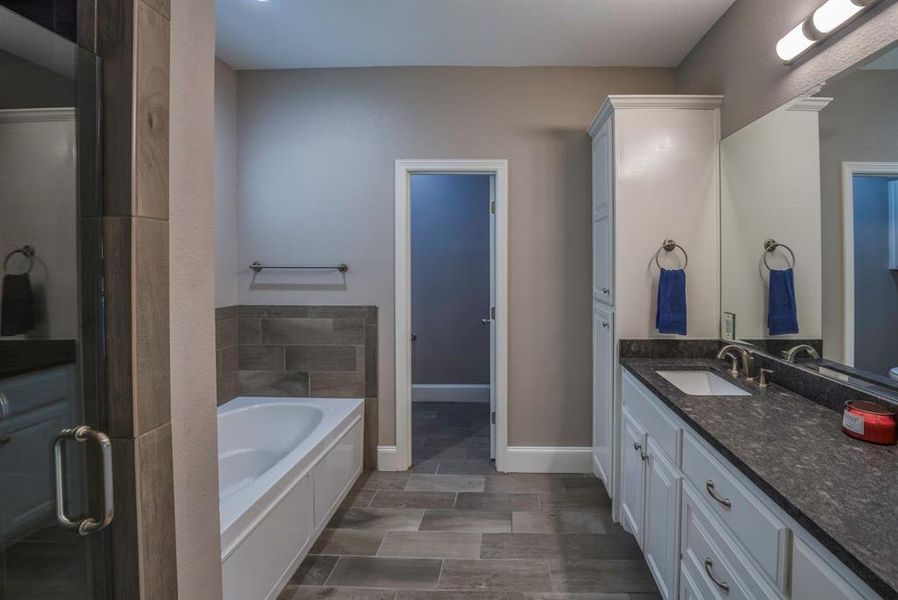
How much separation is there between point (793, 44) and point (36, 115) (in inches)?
93.6

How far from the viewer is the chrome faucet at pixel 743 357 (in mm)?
2162

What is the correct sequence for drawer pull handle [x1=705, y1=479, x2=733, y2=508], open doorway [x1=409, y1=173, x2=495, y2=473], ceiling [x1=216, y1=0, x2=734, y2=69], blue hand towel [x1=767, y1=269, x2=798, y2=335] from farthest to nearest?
open doorway [x1=409, y1=173, x2=495, y2=473] < ceiling [x1=216, y1=0, x2=734, y2=69] < blue hand towel [x1=767, y1=269, x2=798, y2=335] < drawer pull handle [x1=705, y1=479, x2=733, y2=508]

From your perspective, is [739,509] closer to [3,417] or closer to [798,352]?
[798,352]

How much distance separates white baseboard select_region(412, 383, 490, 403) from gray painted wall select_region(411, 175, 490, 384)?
0.06 m

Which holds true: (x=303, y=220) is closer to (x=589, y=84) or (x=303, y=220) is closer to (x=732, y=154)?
(x=589, y=84)

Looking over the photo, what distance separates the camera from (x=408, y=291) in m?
3.31

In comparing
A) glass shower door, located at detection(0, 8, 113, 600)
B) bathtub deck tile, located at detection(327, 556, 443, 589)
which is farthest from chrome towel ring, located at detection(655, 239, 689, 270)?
glass shower door, located at detection(0, 8, 113, 600)

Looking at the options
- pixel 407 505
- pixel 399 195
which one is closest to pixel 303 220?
pixel 399 195

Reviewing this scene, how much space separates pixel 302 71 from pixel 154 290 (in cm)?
275

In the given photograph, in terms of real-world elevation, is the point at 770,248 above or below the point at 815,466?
above

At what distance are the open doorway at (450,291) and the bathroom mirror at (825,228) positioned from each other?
2763 mm

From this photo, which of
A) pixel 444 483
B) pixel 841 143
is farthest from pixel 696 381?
pixel 444 483

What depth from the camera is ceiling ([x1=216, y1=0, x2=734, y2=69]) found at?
249 centimetres

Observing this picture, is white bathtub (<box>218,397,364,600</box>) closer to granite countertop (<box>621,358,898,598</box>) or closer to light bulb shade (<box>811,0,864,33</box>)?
granite countertop (<box>621,358,898,598</box>)
